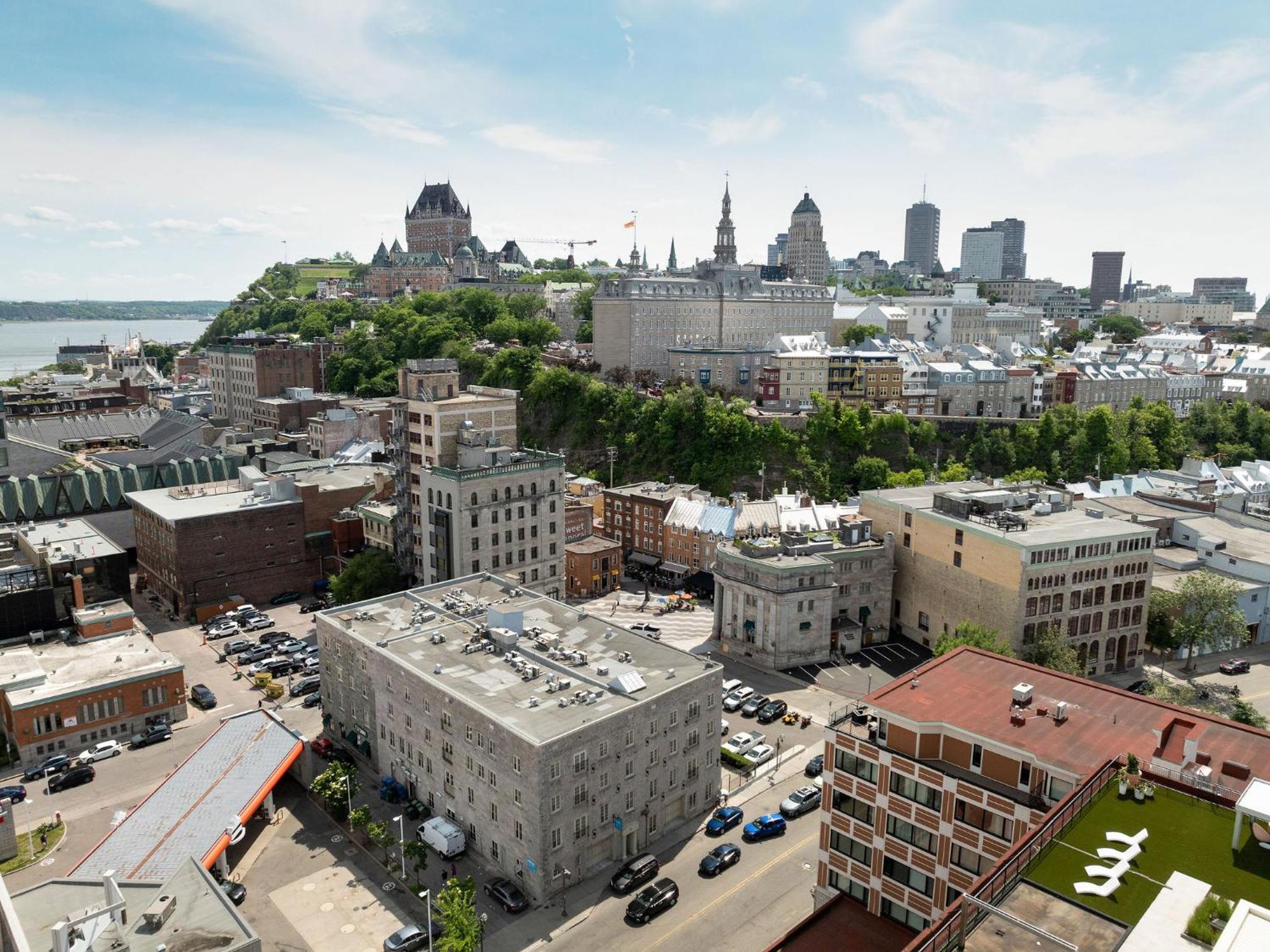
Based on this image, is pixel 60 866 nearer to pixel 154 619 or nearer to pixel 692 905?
pixel 692 905

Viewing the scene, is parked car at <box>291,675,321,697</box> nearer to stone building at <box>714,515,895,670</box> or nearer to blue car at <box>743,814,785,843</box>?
stone building at <box>714,515,895,670</box>

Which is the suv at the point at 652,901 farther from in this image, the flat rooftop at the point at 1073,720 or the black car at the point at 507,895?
the flat rooftop at the point at 1073,720

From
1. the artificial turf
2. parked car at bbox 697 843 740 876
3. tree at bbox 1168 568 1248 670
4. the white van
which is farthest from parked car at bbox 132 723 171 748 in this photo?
tree at bbox 1168 568 1248 670

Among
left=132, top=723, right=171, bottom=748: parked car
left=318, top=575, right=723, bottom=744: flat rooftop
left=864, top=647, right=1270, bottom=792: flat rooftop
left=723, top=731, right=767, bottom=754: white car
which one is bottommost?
left=132, top=723, right=171, bottom=748: parked car

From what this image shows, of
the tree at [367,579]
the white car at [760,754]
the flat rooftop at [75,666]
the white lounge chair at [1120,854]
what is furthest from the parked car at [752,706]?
the white lounge chair at [1120,854]

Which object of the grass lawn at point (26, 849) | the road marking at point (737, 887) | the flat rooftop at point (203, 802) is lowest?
the grass lawn at point (26, 849)

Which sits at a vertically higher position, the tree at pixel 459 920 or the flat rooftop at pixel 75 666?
the flat rooftop at pixel 75 666

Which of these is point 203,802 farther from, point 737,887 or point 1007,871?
point 1007,871

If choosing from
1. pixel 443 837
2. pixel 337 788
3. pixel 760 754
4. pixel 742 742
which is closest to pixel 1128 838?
pixel 443 837
